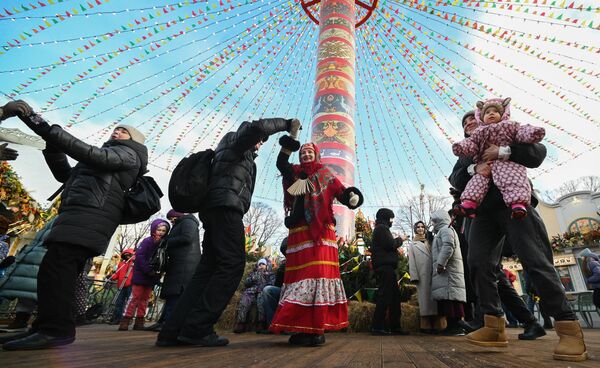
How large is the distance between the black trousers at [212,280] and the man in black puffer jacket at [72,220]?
63 cm

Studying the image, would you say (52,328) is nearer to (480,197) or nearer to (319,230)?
(319,230)

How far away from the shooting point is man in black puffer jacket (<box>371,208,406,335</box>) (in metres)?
4.10

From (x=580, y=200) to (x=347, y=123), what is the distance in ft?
53.3

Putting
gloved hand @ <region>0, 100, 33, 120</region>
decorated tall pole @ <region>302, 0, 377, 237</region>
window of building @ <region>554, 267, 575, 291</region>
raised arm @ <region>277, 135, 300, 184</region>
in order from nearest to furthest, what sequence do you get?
gloved hand @ <region>0, 100, 33, 120</region>
raised arm @ <region>277, 135, 300, 184</region>
decorated tall pole @ <region>302, 0, 377, 237</region>
window of building @ <region>554, 267, 575, 291</region>

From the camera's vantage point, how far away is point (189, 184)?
8.10 ft

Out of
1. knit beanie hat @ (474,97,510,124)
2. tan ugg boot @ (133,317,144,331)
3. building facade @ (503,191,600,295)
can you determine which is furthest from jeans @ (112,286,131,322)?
building facade @ (503,191,600,295)

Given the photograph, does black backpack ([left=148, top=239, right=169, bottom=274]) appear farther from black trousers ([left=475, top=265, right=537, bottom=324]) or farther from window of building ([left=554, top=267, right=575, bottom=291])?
window of building ([left=554, top=267, right=575, bottom=291])

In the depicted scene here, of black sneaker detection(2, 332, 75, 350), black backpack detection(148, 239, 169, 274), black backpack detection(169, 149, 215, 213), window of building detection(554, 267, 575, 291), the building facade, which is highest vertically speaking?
the building facade

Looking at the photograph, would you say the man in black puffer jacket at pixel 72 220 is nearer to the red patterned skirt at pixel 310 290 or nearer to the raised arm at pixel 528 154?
the red patterned skirt at pixel 310 290

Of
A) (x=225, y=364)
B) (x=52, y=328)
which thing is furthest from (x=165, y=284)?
(x=225, y=364)

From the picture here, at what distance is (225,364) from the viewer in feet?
4.66

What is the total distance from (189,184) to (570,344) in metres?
2.54

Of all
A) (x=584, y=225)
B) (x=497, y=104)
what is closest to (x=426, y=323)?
(x=497, y=104)

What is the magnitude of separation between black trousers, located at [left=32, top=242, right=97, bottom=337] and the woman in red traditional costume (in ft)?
4.34
